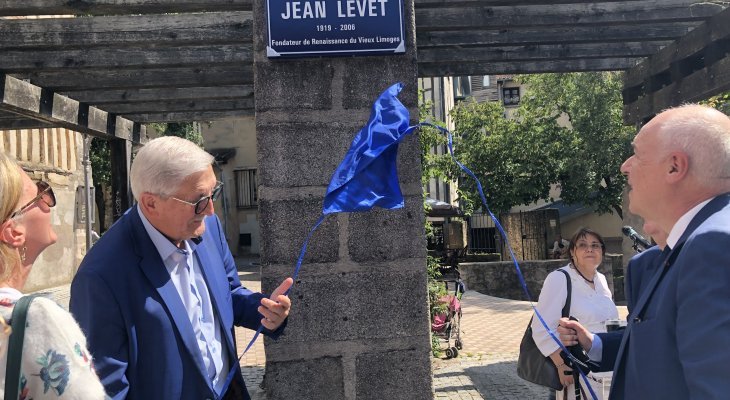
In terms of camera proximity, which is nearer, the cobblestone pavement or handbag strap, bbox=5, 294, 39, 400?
Result: handbag strap, bbox=5, 294, 39, 400

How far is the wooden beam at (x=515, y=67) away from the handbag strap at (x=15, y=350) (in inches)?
196

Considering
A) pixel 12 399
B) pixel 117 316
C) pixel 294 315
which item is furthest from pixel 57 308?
pixel 294 315

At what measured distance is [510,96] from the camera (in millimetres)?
37000

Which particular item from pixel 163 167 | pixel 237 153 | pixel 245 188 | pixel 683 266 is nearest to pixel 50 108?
pixel 163 167

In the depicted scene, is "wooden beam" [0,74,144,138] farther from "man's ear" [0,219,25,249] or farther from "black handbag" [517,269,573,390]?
"black handbag" [517,269,573,390]

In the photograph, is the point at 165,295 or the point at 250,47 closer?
the point at 165,295

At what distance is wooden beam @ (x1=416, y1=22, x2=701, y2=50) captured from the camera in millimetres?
5551

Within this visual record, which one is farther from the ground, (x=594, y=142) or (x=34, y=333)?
(x=594, y=142)

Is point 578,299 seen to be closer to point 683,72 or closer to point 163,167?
point 683,72

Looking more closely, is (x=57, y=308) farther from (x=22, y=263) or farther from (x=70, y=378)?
(x=22, y=263)

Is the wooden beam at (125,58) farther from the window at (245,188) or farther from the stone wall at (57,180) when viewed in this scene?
the window at (245,188)

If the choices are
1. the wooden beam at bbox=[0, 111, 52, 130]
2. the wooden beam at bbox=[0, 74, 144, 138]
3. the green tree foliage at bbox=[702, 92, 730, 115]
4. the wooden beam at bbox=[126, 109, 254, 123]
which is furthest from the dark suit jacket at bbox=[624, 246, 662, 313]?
the green tree foliage at bbox=[702, 92, 730, 115]

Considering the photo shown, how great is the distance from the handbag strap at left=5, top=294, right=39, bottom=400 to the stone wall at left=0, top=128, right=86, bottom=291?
1529 cm

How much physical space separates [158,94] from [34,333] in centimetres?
617
